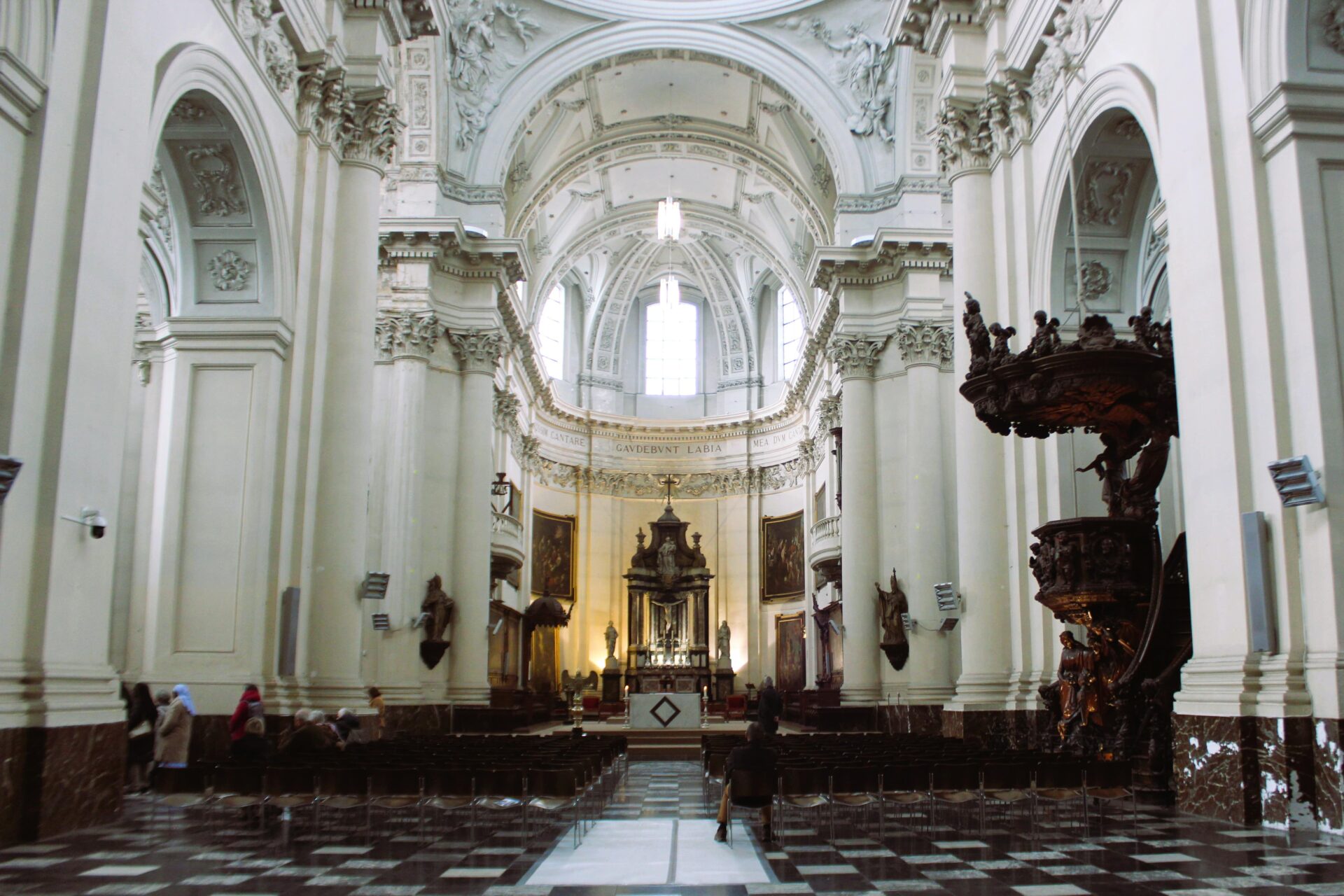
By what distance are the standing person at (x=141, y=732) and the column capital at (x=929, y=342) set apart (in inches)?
606

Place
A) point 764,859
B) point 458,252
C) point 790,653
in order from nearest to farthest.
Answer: point 764,859
point 458,252
point 790,653

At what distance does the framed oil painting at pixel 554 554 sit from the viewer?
113 ft

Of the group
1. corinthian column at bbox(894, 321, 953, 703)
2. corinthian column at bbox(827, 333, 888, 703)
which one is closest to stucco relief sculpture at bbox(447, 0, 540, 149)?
corinthian column at bbox(827, 333, 888, 703)

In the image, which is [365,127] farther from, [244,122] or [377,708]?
[377,708]

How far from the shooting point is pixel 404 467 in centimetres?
2238

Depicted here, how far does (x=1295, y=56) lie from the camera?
29.4ft

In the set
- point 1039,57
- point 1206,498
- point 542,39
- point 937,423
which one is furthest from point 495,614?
point 1206,498

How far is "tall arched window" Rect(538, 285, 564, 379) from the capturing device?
37.6 m

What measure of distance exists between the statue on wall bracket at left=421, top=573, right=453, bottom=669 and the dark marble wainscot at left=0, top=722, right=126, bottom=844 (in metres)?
13.0

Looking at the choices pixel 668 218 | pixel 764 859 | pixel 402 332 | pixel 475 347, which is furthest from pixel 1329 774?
pixel 668 218

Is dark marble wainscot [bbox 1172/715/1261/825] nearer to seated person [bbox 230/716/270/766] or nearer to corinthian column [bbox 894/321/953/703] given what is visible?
seated person [bbox 230/716/270/766]

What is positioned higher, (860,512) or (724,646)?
(860,512)

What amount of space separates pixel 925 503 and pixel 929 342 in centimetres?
318

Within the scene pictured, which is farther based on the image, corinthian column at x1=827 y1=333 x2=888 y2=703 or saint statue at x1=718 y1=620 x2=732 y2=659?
saint statue at x1=718 y1=620 x2=732 y2=659
